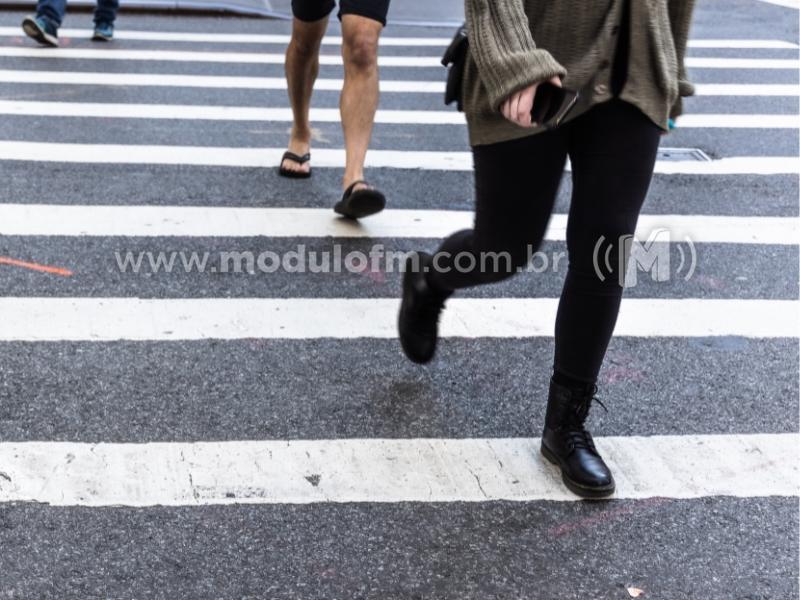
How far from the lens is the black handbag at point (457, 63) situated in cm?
304

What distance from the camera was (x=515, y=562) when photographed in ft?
9.50

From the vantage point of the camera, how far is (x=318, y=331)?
4.29m

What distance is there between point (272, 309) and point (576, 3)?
79.7 inches

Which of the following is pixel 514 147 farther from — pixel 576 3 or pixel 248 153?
pixel 248 153

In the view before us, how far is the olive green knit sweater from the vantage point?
2803 mm

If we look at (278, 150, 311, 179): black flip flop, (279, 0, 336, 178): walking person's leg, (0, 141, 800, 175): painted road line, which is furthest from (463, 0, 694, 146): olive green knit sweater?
(0, 141, 800, 175): painted road line

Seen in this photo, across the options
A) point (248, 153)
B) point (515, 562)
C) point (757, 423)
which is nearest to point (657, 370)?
point (757, 423)

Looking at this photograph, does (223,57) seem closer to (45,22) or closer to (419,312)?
(45,22)

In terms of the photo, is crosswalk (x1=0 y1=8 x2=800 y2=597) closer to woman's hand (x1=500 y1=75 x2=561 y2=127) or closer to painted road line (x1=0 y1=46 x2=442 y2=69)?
woman's hand (x1=500 y1=75 x2=561 y2=127)

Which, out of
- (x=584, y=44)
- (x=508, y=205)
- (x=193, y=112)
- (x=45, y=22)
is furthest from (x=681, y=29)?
(x=45, y=22)

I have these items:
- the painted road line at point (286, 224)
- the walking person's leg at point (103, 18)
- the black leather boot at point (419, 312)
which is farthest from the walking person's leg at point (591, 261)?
the walking person's leg at point (103, 18)

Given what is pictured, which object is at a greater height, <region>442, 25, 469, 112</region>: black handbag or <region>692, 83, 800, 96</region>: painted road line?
<region>442, 25, 469, 112</region>: black handbag

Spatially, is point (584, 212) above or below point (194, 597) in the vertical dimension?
above

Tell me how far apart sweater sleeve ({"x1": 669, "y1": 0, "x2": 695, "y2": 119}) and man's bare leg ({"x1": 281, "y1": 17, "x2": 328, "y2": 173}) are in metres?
2.98
